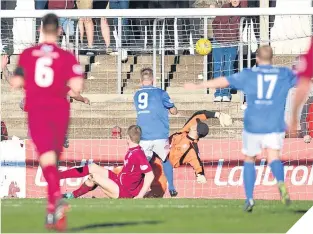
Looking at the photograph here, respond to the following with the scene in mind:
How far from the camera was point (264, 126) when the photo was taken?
53.2 ft

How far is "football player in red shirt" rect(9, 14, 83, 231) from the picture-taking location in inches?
573

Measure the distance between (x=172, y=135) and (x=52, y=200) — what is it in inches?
→ 310

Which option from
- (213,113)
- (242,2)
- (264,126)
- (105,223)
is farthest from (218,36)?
(105,223)

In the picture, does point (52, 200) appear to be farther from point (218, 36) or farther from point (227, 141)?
point (218, 36)

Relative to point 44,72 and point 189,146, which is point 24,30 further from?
point 44,72

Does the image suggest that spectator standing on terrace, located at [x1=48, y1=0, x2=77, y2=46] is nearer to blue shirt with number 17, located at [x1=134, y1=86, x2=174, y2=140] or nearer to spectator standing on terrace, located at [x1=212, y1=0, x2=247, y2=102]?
spectator standing on terrace, located at [x1=212, y1=0, x2=247, y2=102]

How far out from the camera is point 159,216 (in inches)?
608

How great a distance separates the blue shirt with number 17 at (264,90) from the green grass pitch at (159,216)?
0.93m

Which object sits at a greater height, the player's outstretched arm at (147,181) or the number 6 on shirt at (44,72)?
the number 6 on shirt at (44,72)

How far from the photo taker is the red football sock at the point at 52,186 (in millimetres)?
14180

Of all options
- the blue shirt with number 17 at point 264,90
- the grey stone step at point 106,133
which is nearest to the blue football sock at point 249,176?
the blue shirt with number 17 at point 264,90

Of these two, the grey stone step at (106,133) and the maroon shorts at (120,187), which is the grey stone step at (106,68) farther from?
the maroon shorts at (120,187)

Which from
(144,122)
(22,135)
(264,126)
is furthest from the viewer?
(22,135)

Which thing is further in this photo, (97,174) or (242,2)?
(242,2)
